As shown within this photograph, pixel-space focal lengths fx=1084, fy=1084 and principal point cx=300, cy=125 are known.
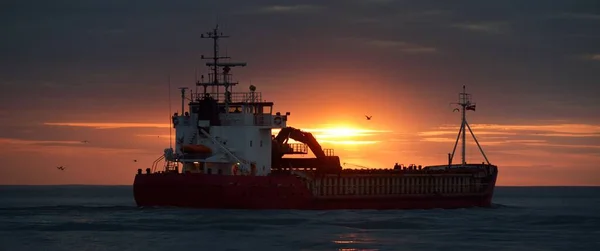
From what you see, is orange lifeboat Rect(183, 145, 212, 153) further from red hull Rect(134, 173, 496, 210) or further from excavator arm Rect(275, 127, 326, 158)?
excavator arm Rect(275, 127, 326, 158)

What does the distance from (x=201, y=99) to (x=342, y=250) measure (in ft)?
71.0

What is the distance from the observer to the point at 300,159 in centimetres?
7869

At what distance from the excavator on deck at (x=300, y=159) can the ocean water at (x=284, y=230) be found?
516 centimetres

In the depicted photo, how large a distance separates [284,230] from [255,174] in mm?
10493

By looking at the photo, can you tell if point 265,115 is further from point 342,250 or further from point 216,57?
point 342,250

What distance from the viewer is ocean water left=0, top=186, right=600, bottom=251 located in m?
55.0

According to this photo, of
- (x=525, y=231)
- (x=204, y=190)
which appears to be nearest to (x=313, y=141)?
(x=204, y=190)

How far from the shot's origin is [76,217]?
70.4 m

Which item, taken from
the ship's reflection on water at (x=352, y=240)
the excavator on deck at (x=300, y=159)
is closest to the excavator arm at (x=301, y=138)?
the excavator on deck at (x=300, y=159)

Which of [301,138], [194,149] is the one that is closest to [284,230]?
[194,149]

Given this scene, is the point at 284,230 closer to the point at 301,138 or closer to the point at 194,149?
the point at 194,149

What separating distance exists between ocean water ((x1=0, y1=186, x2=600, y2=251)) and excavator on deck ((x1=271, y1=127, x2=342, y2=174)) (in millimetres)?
5157

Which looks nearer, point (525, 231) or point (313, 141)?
point (525, 231)

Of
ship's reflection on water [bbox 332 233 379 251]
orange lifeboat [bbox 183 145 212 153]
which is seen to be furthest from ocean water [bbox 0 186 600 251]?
orange lifeboat [bbox 183 145 212 153]
